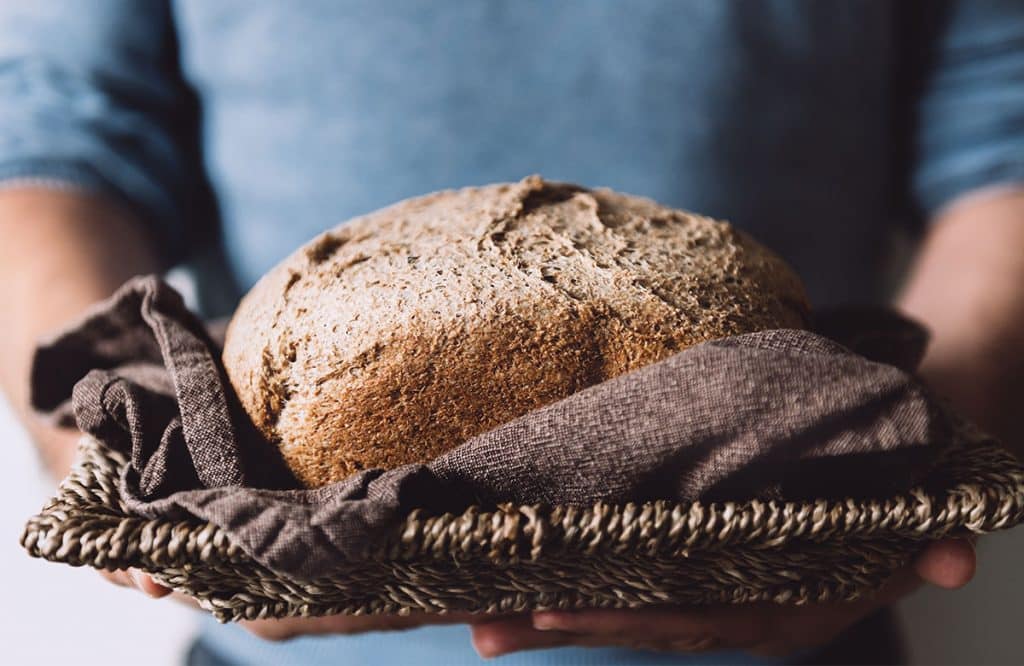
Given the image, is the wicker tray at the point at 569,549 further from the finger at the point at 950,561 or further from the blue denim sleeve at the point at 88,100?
the blue denim sleeve at the point at 88,100

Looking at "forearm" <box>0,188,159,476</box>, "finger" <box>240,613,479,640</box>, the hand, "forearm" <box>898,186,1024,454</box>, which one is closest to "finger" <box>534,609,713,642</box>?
the hand

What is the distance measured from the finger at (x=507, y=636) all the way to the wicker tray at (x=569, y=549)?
6 cm

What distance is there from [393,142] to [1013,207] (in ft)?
2.60

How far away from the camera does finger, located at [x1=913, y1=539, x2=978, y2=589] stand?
22.0 inches

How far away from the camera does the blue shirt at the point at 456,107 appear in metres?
0.96

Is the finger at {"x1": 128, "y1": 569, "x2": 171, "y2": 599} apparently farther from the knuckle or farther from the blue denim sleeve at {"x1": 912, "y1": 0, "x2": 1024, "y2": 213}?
the blue denim sleeve at {"x1": 912, "y1": 0, "x2": 1024, "y2": 213}

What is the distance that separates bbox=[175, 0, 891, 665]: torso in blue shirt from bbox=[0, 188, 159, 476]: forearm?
7.4 inches

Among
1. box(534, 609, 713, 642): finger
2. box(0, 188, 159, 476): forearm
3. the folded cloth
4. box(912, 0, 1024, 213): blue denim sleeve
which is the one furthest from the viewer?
box(912, 0, 1024, 213): blue denim sleeve

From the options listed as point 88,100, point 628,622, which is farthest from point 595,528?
point 88,100

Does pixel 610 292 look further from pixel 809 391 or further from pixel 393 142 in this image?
pixel 393 142

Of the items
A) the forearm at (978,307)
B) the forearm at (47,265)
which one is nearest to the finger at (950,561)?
the forearm at (978,307)

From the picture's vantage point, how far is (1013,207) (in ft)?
3.45

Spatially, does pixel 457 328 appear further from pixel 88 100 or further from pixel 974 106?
pixel 974 106

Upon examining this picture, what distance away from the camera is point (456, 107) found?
3.16 feet
